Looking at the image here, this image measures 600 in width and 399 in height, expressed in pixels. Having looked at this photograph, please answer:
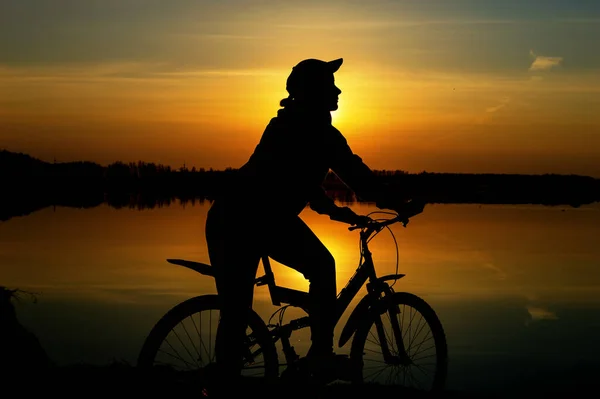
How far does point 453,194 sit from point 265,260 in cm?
7199

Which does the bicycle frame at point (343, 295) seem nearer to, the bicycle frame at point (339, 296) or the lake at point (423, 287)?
the bicycle frame at point (339, 296)

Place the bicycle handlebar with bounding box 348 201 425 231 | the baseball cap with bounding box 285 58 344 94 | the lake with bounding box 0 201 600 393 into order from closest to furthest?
the baseball cap with bounding box 285 58 344 94 < the bicycle handlebar with bounding box 348 201 425 231 < the lake with bounding box 0 201 600 393

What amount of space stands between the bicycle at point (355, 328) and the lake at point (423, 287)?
7.28 feet

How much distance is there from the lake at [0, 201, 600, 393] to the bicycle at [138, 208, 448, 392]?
2.22 m

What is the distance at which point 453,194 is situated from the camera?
7712 centimetres

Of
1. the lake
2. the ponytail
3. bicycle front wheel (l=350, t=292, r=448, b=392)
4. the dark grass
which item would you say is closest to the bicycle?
bicycle front wheel (l=350, t=292, r=448, b=392)

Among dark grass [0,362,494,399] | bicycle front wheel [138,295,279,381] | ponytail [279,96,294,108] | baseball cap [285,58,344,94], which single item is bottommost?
dark grass [0,362,494,399]

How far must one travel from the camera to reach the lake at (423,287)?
1220 cm

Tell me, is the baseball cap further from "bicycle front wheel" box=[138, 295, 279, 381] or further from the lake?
the lake

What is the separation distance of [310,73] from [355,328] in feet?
6.49

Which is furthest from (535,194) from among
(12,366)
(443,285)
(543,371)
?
(12,366)

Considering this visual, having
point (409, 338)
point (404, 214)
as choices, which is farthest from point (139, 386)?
point (404, 214)

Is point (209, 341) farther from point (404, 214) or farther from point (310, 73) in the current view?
point (310, 73)

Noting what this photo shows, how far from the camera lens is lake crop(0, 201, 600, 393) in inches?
480
